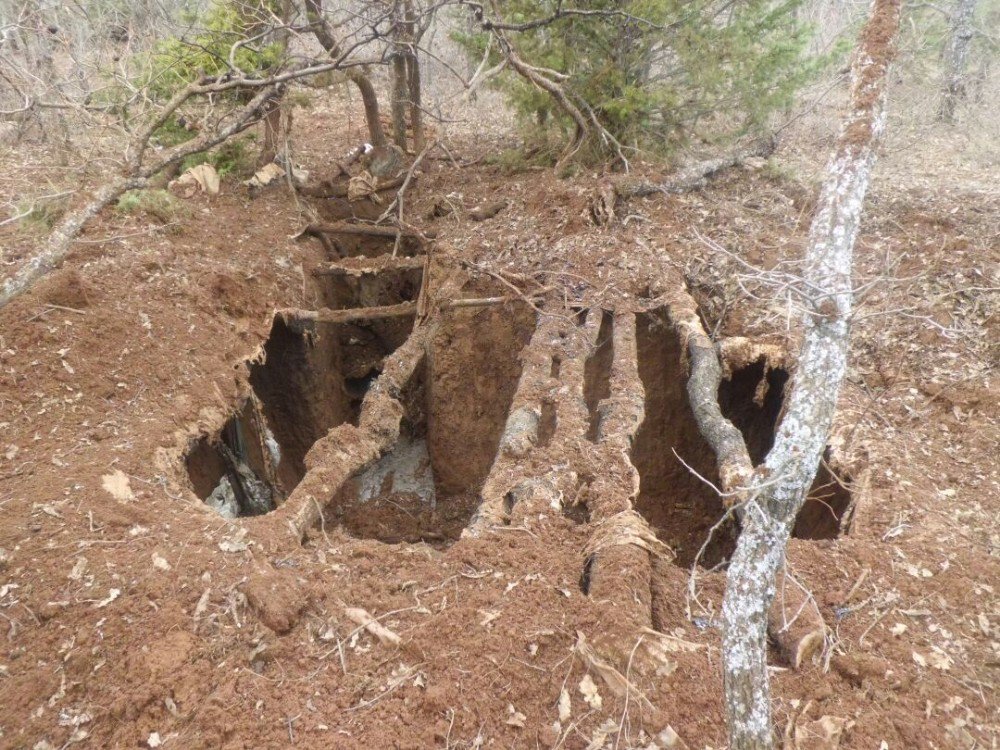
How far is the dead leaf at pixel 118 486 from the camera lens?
3.32 m

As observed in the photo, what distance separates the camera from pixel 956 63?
31.2 feet

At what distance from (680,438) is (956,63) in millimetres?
8344

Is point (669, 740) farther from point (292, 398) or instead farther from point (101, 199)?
point (292, 398)

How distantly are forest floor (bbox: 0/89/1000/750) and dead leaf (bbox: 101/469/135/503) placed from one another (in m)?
0.02

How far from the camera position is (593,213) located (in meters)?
6.23

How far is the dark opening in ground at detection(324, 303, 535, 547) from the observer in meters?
6.05

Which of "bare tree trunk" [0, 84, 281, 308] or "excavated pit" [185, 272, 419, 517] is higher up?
"bare tree trunk" [0, 84, 281, 308]

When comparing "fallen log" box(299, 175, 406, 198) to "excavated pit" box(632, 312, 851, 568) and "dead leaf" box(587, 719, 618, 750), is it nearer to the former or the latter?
"excavated pit" box(632, 312, 851, 568)

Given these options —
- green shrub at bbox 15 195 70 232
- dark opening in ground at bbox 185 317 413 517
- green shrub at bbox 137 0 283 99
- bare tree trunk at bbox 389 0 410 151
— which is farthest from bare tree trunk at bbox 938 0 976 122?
green shrub at bbox 15 195 70 232

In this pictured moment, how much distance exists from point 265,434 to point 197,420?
112 cm

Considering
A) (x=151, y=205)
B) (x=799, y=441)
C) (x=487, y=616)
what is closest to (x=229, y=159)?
(x=151, y=205)

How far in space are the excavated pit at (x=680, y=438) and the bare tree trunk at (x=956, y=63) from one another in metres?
7.55

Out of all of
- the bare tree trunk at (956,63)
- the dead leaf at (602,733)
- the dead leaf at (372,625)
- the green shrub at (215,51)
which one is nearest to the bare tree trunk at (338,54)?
the green shrub at (215,51)

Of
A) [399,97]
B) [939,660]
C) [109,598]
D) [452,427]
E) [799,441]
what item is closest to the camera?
[799,441]
